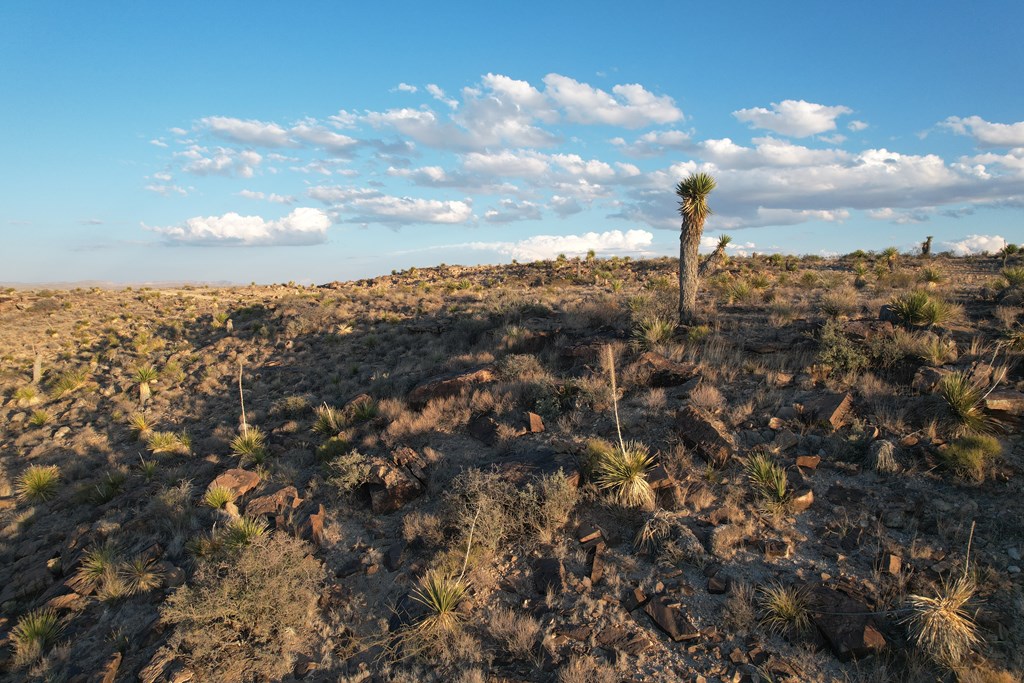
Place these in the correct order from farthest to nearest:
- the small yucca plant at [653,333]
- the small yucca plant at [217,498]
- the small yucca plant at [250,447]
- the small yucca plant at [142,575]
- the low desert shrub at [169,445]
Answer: the small yucca plant at [653,333] < the low desert shrub at [169,445] < the small yucca plant at [250,447] < the small yucca plant at [217,498] < the small yucca plant at [142,575]

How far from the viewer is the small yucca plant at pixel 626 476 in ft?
23.4

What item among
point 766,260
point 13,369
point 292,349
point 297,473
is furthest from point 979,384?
point 13,369

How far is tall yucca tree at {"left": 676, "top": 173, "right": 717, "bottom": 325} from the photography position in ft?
47.0

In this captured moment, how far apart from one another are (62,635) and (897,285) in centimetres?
2395

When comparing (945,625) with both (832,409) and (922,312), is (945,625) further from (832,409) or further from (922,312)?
(922,312)

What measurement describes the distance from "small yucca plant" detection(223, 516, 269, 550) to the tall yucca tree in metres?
11.7

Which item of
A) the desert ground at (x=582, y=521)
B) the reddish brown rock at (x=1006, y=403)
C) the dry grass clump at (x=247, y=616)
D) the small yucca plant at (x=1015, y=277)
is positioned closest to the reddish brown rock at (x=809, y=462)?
the desert ground at (x=582, y=521)

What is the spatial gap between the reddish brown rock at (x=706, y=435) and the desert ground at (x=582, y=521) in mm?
43

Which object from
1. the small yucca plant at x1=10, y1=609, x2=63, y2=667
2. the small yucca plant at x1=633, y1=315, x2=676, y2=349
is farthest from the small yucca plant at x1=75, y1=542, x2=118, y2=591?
the small yucca plant at x1=633, y1=315, x2=676, y2=349

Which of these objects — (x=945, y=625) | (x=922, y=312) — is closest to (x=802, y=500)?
(x=945, y=625)

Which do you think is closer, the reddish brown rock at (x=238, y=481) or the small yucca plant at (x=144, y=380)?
the reddish brown rock at (x=238, y=481)

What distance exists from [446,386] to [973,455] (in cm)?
927

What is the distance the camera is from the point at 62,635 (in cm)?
681

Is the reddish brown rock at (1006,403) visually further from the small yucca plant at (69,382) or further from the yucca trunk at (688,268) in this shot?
the small yucca plant at (69,382)
